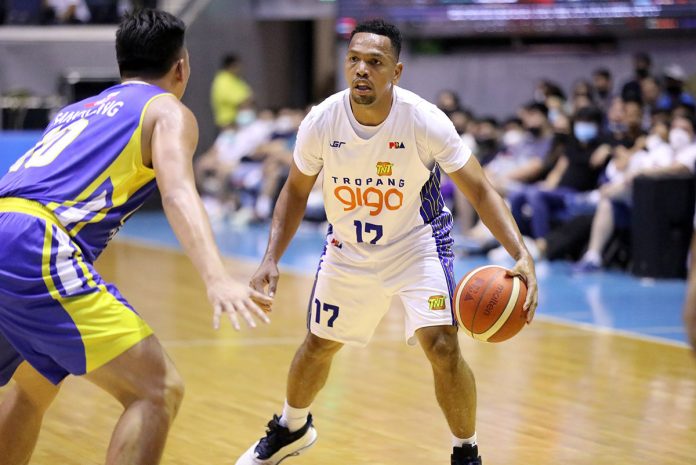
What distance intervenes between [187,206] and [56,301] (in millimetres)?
516

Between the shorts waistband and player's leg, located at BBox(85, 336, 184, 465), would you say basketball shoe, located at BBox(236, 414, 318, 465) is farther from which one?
the shorts waistband

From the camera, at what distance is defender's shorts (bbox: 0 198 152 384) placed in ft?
11.9

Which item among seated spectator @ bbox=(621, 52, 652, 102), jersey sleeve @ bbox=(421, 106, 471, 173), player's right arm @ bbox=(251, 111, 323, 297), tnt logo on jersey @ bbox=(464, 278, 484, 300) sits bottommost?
seated spectator @ bbox=(621, 52, 652, 102)

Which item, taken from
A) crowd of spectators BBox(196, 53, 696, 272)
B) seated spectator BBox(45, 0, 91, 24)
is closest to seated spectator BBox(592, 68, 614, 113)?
crowd of spectators BBox(196, 53, 696, 272)

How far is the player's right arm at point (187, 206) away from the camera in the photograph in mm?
3441

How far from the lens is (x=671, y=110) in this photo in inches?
468

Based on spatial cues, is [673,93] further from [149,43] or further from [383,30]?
[149,43]

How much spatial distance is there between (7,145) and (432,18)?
223 inches

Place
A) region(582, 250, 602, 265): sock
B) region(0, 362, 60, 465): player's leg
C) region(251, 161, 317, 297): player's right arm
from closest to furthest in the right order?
1. region(0, 362, 60, 465): player's leg
2. region(251, 161, 317, 297): player's right arm
3. region(582, 250, 602, 265): sock

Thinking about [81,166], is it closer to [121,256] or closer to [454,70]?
[121,256]

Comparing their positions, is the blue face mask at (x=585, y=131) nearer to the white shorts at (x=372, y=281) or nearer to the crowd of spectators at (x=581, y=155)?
the crowd of spectators at (x=581, y=155)

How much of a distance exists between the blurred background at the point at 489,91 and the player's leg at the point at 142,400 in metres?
8.38

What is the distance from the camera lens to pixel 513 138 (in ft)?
44.5

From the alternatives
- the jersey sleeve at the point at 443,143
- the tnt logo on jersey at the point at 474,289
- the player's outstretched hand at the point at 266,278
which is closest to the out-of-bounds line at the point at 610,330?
the tnt logo on jersey at the point at 474,289
